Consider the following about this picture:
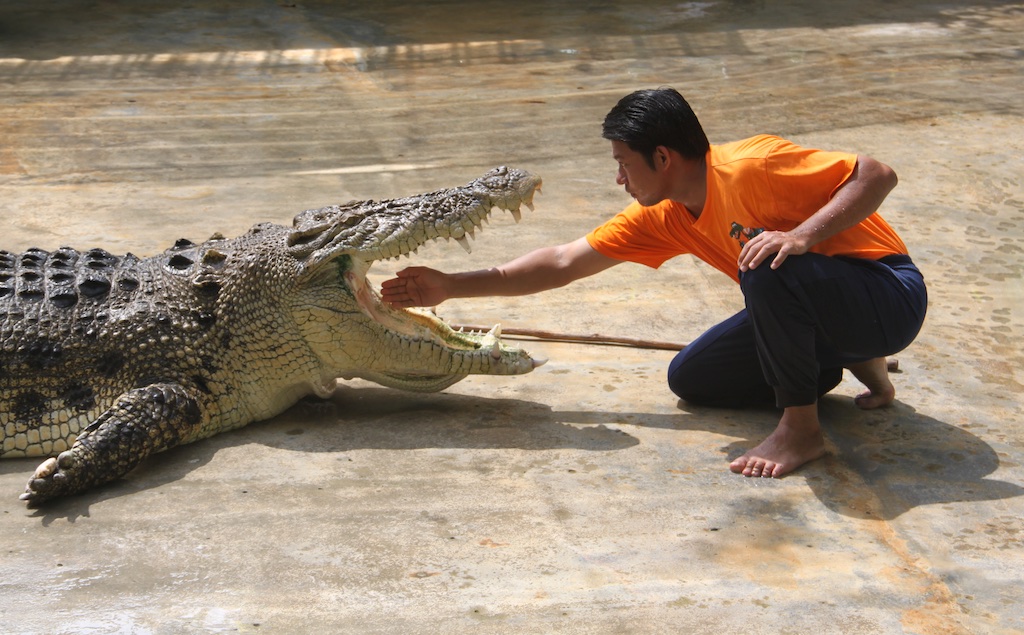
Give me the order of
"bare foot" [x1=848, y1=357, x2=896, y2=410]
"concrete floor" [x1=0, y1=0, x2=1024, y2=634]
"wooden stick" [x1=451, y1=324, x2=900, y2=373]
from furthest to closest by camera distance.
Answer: "wooden stick" [x1=451, y1=324, x2=900, y2=373]
"bare foot" [x1=848, y1=357, x2=896, y2=410]
"concrete floor" [x1=0, y1=0, x2=1024, y2=634]

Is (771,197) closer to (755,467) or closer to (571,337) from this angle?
(755,467)

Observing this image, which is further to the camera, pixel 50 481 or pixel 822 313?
pixel 822 313

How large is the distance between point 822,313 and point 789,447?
0.45 m

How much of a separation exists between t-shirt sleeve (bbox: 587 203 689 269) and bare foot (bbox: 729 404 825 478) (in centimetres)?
78

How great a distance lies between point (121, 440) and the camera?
11.6 ft

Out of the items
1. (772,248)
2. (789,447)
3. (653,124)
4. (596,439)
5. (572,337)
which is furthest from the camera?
(572,337)

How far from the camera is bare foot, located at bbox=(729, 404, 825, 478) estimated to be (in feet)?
11.6

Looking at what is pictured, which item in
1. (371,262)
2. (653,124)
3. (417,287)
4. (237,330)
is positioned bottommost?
(237,330)

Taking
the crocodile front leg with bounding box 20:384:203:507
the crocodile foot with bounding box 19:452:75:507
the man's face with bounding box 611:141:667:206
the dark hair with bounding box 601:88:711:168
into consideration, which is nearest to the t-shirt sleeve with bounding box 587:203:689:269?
the man's face with bounding box 611:141:667:206

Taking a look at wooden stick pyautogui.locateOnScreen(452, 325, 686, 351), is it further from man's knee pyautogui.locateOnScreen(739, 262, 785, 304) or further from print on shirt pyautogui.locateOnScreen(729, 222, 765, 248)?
man's knee pyautogui.locateOnScreen(739, 262, 785, 304)

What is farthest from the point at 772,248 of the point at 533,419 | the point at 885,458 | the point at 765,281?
the point at 533,419

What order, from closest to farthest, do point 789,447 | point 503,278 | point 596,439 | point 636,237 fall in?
point 789,447, point 596,439, point 636,237, point 503,278

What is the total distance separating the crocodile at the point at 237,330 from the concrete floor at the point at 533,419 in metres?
0.18

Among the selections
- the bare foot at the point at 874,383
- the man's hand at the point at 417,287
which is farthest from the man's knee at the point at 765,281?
the man's hand at the point at 417,287
